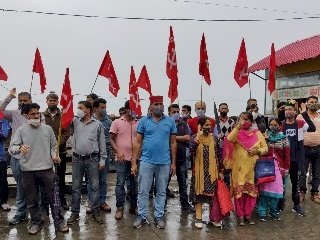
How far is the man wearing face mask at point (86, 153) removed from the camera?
21.1ft

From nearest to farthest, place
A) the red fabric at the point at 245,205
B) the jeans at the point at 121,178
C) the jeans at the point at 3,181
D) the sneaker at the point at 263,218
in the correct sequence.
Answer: the red fabric at the point at 245,205 < the jeans at the point at 121,178 < the sneaker at the point at 263,218 < the jeans at the point at 3,181

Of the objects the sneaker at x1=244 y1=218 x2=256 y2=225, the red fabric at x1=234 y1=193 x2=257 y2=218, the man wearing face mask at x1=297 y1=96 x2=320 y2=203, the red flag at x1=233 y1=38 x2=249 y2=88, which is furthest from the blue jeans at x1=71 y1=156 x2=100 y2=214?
the man wearing face mask at x1=297 y1=96 x2=320 y2=203

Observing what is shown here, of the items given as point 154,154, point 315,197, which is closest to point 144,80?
point 154,154

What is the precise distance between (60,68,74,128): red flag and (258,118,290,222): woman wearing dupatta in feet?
10.0

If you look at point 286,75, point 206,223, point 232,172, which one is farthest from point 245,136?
point 286,75

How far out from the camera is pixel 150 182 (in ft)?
20.9

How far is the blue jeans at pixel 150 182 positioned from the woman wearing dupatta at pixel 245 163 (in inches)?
41.2

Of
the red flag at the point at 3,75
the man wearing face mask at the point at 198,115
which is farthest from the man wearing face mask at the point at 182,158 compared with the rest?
the red flag at the point at 3,75

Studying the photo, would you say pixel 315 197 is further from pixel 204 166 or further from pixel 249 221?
pixel 204 166

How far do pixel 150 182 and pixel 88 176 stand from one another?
35.5 inches

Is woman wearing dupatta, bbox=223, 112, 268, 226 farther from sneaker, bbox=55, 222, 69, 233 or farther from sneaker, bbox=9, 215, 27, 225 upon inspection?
sneaker, bbox=9, 215, 27, 225

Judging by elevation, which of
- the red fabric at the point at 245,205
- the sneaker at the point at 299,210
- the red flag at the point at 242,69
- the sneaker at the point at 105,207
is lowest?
the sneaker at the point at 299,210

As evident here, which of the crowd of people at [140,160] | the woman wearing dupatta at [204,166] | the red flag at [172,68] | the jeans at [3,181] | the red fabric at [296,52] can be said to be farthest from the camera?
the red fabric at [296,52]

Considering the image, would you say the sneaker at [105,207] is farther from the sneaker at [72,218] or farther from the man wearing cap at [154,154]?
the man wearing cap at [154,154]
